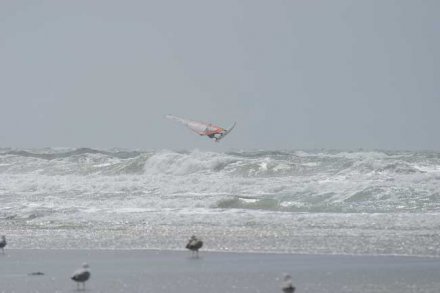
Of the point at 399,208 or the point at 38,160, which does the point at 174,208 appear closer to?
the point at 399,208

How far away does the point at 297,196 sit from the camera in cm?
3041

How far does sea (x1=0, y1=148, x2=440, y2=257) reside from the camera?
21000 millimetres

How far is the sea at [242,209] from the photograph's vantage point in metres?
21.0

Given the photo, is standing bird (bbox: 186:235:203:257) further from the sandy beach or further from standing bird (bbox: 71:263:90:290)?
standing bird (bbox: 71:263:90:290)

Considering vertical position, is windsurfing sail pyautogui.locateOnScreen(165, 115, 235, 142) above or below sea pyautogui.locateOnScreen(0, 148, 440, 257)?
above

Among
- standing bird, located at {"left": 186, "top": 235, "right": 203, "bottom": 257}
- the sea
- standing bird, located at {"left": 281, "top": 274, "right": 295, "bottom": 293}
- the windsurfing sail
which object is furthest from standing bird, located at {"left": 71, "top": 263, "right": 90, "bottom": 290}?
the windsurfing sail

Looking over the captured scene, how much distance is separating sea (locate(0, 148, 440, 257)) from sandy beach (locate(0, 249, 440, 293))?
1.01 meters

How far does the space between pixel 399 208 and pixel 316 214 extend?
6.55 ft

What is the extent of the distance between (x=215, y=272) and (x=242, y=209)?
10.7m

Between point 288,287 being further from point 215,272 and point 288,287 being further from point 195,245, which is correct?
point 195,245

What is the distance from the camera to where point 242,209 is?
1094 inches

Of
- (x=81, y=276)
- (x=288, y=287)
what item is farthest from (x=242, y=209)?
(x=288, y=287)

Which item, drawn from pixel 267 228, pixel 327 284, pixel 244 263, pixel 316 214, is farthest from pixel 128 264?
pixel 316 214

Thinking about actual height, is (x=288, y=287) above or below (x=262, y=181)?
below
